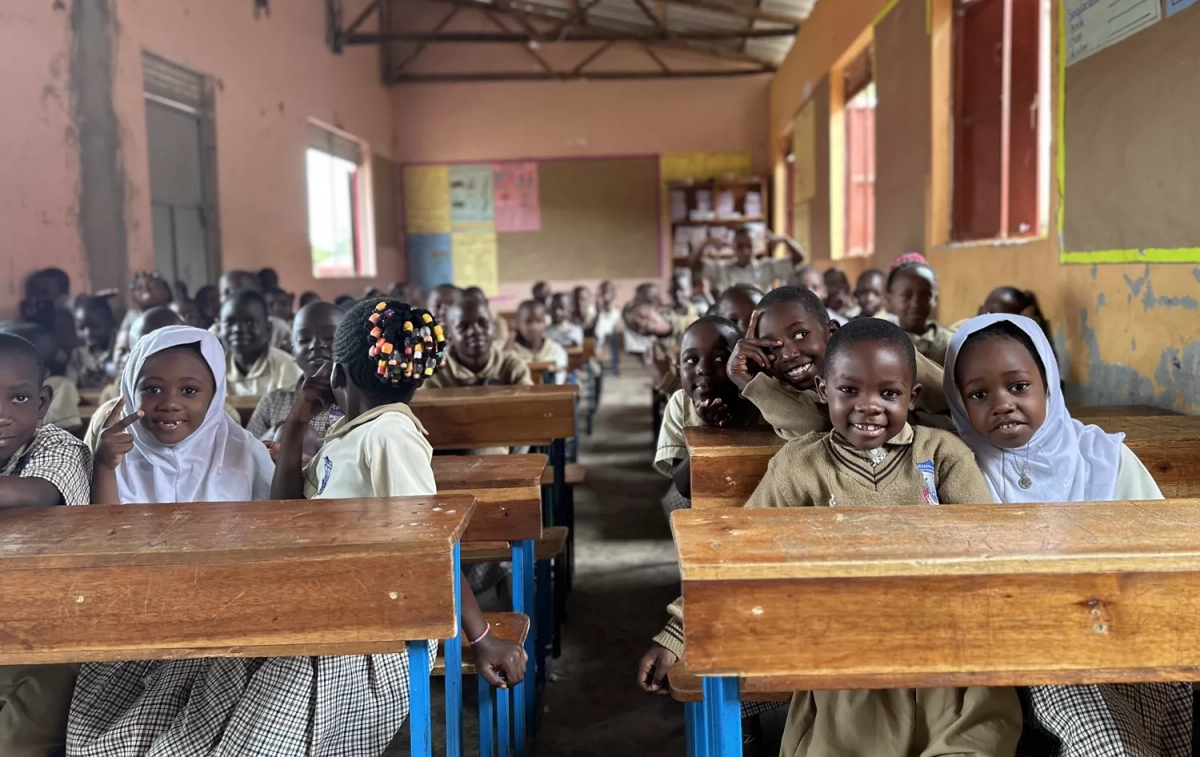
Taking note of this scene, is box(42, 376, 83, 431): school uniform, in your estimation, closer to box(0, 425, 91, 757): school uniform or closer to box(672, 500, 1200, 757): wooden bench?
box(0, 425, 91, 757): school uniform

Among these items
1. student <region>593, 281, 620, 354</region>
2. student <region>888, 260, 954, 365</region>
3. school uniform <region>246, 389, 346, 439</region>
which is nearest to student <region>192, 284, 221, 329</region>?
school uniform <region>246, 389, 346, 439</region>

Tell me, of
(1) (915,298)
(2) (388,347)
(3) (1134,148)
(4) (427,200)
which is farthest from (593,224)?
(2) (388,347)

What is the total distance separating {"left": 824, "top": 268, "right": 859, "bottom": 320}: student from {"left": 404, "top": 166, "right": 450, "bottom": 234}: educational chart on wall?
7693mm

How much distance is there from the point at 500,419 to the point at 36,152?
11.8 ft

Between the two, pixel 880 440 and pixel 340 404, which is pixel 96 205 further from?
pixel 880 440

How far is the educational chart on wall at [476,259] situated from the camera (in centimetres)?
1223

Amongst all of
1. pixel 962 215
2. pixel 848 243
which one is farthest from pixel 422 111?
pixel 962 215

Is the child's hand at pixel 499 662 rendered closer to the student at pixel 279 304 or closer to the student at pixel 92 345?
the student at pixel 92 345

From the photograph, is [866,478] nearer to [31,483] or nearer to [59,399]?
[31,483]

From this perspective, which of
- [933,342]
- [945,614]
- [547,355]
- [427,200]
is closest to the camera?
[945,614]

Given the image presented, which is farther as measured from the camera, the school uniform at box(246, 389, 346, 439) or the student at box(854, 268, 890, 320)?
the student at box(854, 268, 890, 320)

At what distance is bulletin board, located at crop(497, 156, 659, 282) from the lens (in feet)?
39.4

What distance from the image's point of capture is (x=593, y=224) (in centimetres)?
1208

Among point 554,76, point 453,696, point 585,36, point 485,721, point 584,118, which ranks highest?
point 585,36
